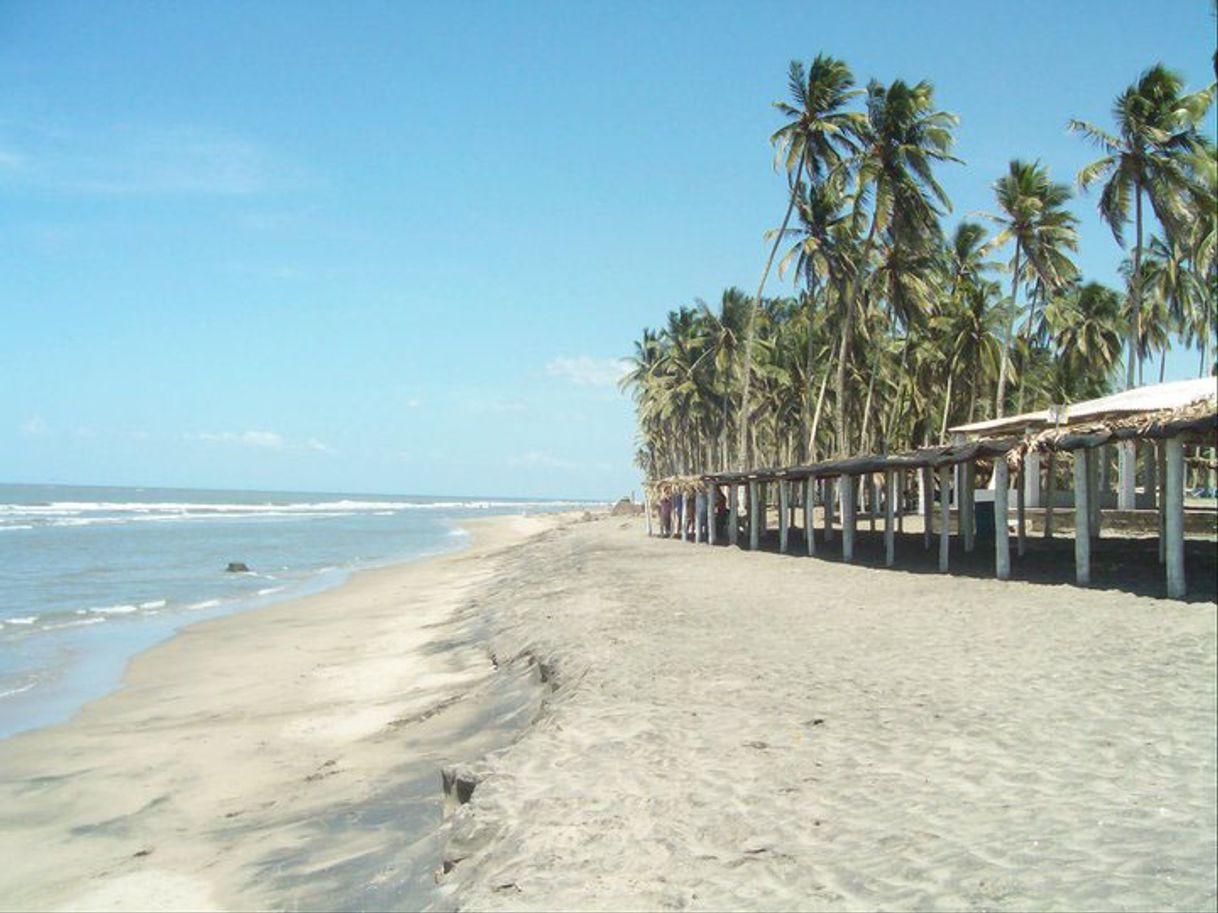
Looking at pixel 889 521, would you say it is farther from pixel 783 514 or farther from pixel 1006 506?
pixel 783 514

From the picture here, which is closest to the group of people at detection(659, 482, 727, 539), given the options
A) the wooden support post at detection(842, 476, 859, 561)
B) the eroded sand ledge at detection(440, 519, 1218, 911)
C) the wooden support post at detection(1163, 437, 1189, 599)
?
the wooden support post at detection(842, 476, 859, 561)

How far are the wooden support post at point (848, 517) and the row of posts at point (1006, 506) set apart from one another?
2 cm

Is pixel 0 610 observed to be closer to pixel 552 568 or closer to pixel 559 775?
pixel 552 568

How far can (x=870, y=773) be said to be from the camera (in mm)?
6105

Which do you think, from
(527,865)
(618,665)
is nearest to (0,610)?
(618,665)

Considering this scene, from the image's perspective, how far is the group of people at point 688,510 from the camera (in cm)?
3134

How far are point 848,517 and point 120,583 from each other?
64.1ft

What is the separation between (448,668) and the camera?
13680 millimetres

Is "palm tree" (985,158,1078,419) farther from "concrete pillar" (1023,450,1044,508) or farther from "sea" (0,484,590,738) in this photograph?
"sea" (0,484,590,738)

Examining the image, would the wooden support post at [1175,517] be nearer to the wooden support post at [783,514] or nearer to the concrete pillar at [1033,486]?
the wooden support post at [783,514]

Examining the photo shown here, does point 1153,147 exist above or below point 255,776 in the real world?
above

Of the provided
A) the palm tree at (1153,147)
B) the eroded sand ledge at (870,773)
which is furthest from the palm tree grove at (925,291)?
the eroded sand ledge at (870,773)

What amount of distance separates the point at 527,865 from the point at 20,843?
5011 millimetres

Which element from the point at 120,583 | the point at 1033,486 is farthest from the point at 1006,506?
the point at 120,583
